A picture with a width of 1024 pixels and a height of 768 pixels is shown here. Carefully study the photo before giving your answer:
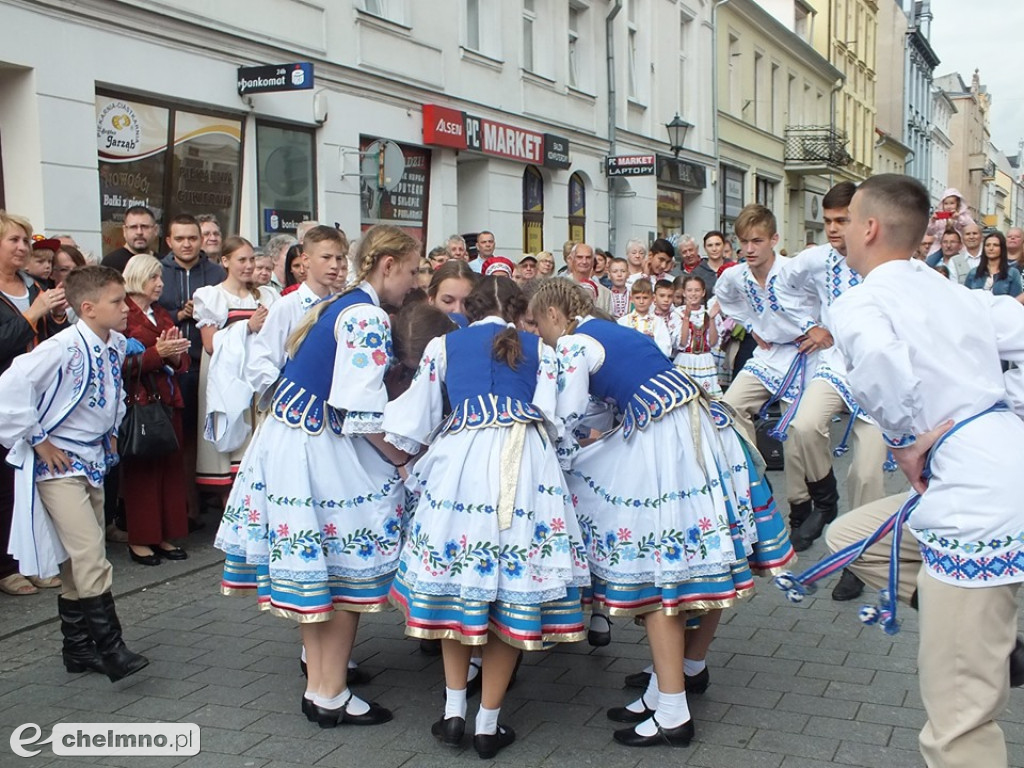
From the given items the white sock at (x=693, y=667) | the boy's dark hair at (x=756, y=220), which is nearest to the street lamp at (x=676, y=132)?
the boy's dark hair at (x=756, y=220)

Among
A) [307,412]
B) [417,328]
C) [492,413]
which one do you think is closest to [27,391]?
[307,412]

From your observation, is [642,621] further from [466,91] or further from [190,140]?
[466,91]

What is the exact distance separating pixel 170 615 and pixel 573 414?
113 inches

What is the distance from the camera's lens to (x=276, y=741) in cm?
391

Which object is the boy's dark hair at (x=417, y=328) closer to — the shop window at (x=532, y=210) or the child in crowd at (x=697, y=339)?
the child in crowd at (x=697, y=339)

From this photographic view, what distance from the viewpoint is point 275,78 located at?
1092 cm

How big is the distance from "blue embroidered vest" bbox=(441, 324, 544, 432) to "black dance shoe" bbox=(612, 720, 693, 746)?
3.89 feet

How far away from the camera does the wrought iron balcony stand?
34.4 m

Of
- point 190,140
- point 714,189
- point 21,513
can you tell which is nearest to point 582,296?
point 21,513

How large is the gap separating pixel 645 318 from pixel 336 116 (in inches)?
193

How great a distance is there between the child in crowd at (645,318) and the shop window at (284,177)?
416 centimetres

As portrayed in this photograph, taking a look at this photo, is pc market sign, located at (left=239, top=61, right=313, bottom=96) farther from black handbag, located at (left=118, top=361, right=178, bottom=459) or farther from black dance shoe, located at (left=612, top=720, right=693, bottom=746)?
black dance shoe, located at (left=612, top=720, right=693, bottom=746)

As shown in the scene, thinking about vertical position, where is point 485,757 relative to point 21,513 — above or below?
below

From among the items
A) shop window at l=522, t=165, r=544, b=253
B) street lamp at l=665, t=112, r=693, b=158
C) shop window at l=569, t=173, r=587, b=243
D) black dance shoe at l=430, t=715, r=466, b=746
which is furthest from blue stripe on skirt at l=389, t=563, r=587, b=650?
street lamp at l=665, t=112, r=693, b=158
